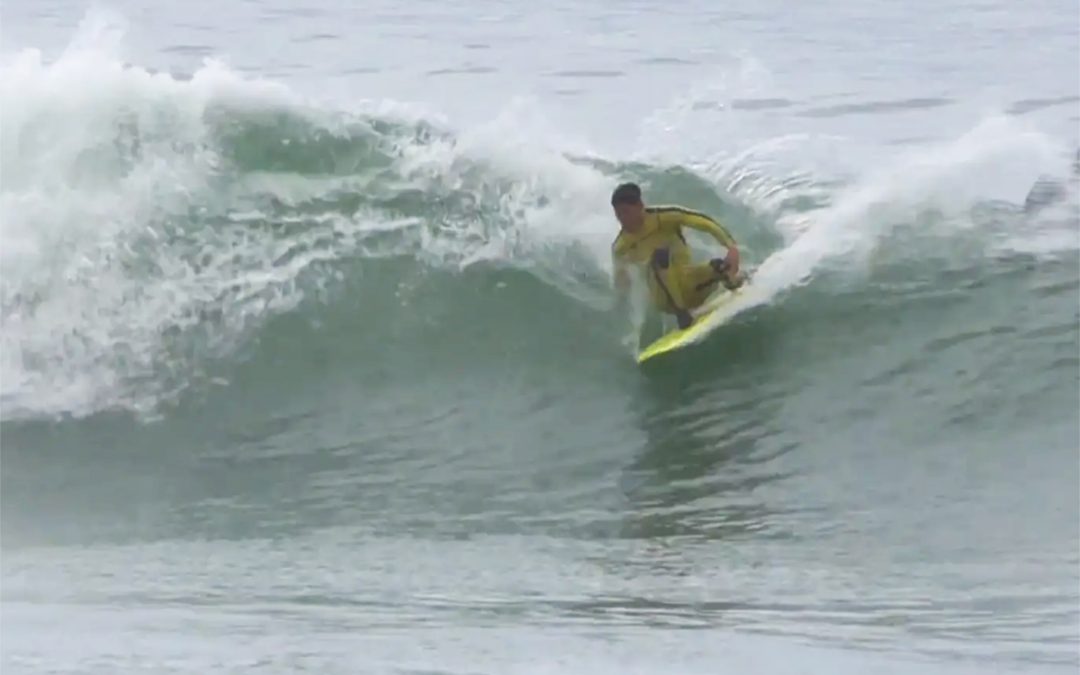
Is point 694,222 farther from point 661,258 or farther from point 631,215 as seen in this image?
point 631,215

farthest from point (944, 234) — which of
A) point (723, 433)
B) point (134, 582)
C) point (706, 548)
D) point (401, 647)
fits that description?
point (401, 647)

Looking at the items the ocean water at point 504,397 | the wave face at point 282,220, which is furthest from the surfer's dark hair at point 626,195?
the wave face at point 282,220

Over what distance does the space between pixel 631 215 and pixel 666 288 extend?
0.51m

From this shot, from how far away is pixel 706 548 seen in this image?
7602mm

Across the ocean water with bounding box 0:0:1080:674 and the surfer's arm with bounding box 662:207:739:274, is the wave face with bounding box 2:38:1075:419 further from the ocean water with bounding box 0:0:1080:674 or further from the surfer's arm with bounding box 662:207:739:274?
the surfer's arm with bounding box 662:207:739:274

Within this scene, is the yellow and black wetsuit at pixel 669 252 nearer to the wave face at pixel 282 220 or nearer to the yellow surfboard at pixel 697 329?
the yellow surfboard at pixel 697 329

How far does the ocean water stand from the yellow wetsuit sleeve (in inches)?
26.2

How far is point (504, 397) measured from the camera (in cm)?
1061

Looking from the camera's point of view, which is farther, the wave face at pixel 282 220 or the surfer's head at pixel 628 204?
the wave face at pixel 282 220

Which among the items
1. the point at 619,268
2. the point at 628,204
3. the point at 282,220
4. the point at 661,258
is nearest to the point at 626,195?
the point at 628,204

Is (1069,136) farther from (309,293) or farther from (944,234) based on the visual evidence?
(309,293)

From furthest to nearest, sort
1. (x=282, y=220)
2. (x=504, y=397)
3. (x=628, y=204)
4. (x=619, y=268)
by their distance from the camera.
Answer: (x=282, y=220)
(x=504, y=397)
(x=619, y=268)
(x=628, y=204)

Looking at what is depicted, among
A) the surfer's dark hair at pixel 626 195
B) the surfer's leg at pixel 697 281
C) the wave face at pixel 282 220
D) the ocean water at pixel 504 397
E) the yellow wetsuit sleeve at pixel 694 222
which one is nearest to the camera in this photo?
the ocean water at pixel 504 397

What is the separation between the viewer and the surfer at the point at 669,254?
10.1 meters
